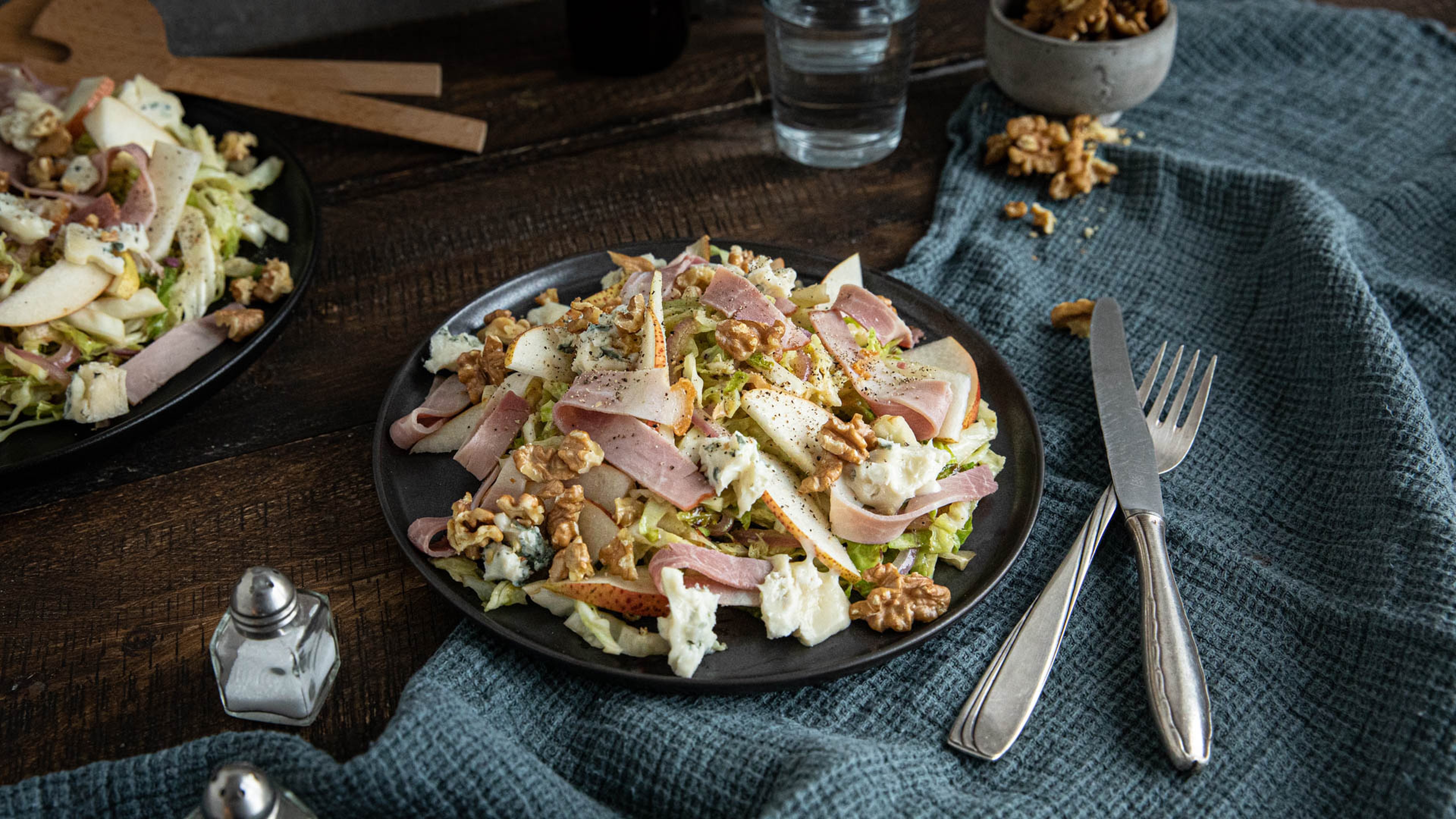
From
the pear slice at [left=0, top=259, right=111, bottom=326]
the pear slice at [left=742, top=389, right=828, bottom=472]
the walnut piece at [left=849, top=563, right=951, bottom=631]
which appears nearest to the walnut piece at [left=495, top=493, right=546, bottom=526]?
the pear slice at [left=742, top=389, right=828, bottom=472]

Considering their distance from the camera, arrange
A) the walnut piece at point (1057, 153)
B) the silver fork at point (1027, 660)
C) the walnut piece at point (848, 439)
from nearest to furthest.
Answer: the silver fork at point (1027, 660), the walnut piece at point (848, 439), the walnut piece at point (1057, 153)

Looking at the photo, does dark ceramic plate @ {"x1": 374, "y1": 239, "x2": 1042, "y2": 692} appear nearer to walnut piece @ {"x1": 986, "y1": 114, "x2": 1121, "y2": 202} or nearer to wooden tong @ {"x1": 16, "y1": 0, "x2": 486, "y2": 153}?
walnut piece @ {"x1": 986, "y1": 114, "x2": 1121, "y2": 202}

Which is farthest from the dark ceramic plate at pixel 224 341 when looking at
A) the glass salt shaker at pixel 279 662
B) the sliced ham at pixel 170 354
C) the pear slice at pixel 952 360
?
the pear slice at pixel 952 360

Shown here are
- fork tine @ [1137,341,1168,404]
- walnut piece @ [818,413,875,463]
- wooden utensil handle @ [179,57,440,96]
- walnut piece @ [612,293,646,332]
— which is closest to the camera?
walnut piece @ [818,413,875,463]

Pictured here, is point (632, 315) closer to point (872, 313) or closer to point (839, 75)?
point (872, 313)

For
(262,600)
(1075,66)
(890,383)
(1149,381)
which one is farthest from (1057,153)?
(262,600)

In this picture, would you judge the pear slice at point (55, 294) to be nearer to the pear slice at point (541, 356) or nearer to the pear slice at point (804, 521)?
the pear slice at point (541, 356)
